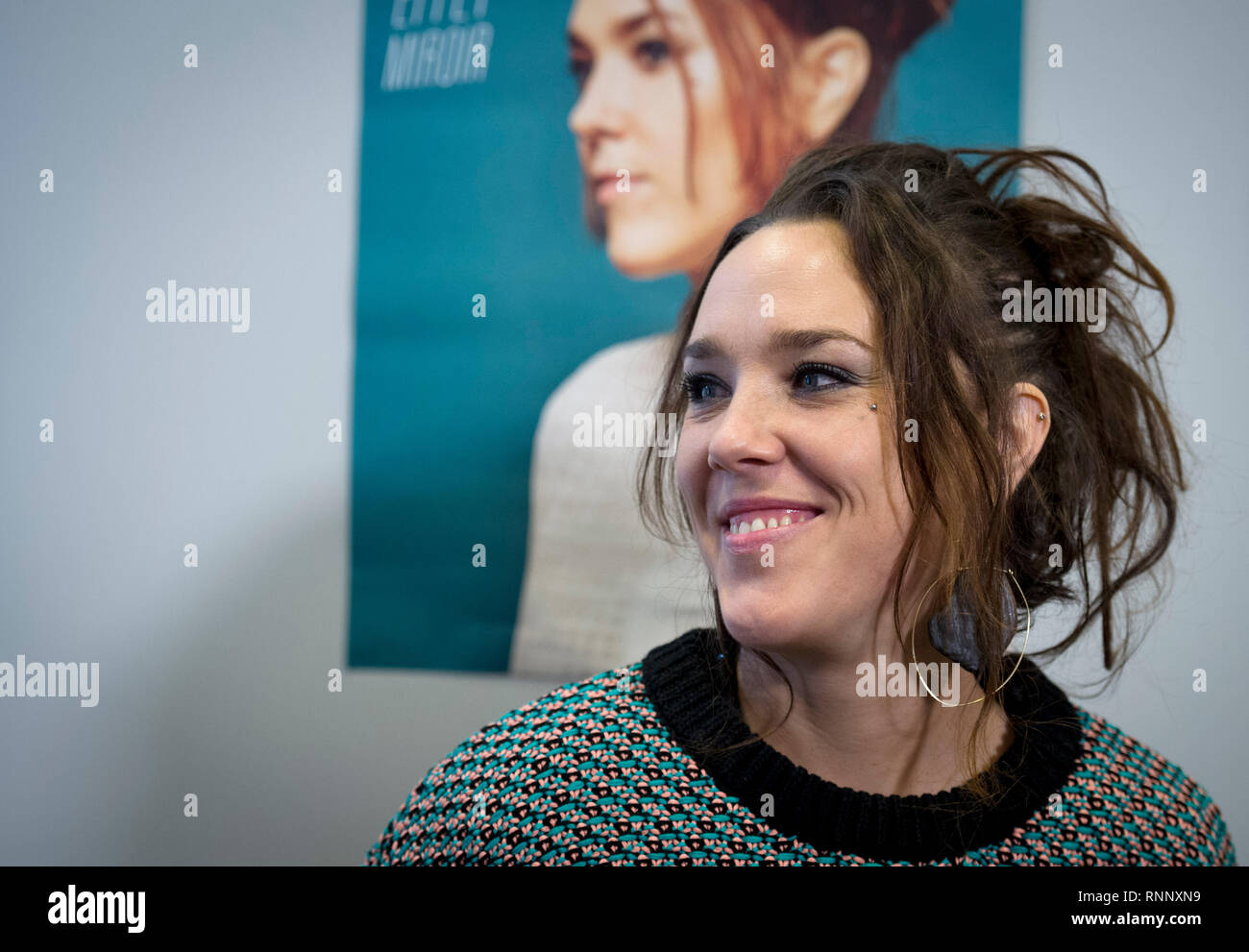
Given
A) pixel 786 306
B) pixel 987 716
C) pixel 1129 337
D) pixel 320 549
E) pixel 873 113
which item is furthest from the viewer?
pixel 320 549

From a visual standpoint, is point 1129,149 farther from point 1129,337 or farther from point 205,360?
point 205,360

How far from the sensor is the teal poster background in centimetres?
149

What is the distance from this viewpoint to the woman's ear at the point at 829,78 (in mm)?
1410

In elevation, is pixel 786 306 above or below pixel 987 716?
above

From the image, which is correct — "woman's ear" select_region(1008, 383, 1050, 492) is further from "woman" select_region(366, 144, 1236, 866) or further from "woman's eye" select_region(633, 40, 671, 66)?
"woman's eye" select_region(633, 40, 671, 66)

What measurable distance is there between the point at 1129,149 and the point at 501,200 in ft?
3.21

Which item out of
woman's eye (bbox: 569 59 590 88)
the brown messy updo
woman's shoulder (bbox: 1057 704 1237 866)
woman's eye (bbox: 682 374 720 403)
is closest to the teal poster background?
woman's eye (bbox: 569 59 590 88)

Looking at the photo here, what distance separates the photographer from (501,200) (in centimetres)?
151

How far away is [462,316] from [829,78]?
2.22ft

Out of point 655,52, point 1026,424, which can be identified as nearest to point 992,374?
point 1026,424

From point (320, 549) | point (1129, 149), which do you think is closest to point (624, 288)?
point (320, 549)

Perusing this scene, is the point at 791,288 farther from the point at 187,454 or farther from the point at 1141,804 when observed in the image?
the point at 187,454

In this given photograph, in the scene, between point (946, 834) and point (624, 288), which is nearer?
point (946, 834)

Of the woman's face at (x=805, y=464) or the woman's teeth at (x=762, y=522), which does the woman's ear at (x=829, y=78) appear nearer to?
the woman's face at (x=805, y=464)
